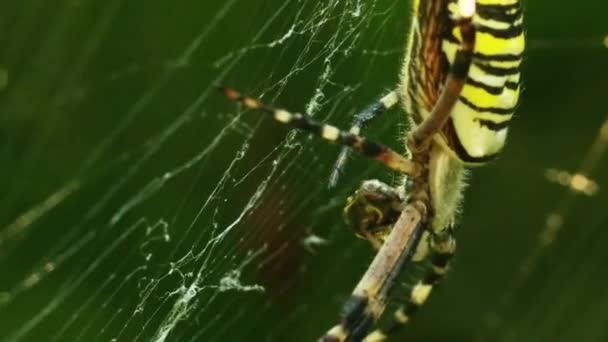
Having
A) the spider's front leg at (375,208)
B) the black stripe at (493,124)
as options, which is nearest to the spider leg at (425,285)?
the spider's front leg at (375,208)

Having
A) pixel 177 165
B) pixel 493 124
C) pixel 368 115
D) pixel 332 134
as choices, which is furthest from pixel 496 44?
pixel 177 165

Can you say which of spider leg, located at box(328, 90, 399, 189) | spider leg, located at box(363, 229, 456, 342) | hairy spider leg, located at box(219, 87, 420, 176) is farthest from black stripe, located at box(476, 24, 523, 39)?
spider leg, located at box(363, 229, 456, 342)

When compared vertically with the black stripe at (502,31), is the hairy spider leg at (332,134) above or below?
below

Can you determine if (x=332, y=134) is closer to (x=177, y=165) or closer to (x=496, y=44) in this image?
(x=496, y=44)

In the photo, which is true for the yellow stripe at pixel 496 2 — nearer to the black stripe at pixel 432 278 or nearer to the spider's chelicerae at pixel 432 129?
the spider's chelicerae at pixel 432 129

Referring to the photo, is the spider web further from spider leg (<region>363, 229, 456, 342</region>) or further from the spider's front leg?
spider leg (<region>363, 229, 456, 342</region>)

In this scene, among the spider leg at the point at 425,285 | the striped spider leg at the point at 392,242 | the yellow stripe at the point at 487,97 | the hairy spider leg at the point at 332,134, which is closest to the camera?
the hairy spider leg at the point at 332,134

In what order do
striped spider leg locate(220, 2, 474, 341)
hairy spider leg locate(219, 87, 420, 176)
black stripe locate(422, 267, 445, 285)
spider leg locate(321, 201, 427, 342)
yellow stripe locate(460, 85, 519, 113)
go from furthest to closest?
black stripe locate(422, 267, 445, 285)
spider leg locate(321, 201, 427, 342)
striped spider leg locate(220, 2, 474, 341)
yellow stripe locate(460, 85, 519, 113)
hairy spider leg locate(219, 87, 420, 176)
